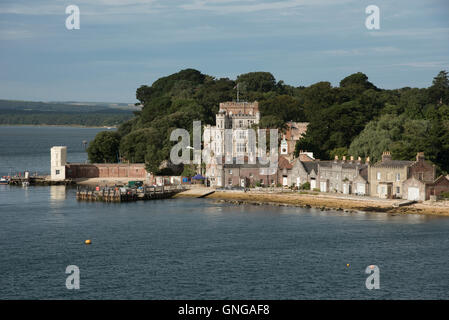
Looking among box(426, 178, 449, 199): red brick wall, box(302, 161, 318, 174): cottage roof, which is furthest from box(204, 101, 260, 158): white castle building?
box(426, 178, 449, 199): red brick wall

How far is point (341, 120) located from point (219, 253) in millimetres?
63502

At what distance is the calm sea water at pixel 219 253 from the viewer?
2147 inches

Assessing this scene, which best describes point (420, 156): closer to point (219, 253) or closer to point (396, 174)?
point (396, 174)

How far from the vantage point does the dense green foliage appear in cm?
10471

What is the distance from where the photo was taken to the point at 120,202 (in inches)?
4011

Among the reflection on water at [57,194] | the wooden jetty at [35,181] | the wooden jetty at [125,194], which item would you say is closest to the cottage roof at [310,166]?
the wooden jetty at [125,194]

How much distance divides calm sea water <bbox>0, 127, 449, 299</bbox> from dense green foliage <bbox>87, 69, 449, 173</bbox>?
2098cm

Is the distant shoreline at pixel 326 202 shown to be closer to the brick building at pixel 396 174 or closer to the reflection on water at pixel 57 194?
the brick building at pixel 396 174

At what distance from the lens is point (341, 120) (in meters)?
125

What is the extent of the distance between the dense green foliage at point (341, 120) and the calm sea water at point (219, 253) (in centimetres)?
2098

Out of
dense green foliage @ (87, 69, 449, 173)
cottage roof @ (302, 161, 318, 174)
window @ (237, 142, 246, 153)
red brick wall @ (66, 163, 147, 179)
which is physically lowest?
red brick wall @ (66, 163, 147, 179)

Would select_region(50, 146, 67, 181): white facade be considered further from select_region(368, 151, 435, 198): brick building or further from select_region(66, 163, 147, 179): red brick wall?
select_region(368, 151, 435, 198): brick building

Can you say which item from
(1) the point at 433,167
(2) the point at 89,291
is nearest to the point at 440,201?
(1) the point at 433,167

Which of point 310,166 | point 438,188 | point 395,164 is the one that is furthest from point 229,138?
point 438,188
